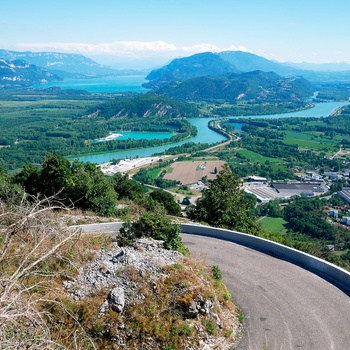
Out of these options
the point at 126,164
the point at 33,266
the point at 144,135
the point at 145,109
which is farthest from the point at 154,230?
the point at 145,109

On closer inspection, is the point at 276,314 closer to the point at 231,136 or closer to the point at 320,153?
the point at 320,153

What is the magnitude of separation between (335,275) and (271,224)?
34563 mm

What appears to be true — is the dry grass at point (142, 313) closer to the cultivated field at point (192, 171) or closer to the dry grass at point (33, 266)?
the dry grass at point (33, 266)

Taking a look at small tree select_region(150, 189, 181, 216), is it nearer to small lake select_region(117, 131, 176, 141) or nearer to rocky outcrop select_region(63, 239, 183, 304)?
rocky outcrop select_region(63, 239, 183, 304)

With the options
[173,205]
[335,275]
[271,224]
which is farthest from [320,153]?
[335,275]

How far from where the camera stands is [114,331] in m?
8.81

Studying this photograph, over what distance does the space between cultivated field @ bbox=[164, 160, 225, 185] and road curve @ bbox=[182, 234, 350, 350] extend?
48.7 m

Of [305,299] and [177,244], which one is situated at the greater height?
[177,244]

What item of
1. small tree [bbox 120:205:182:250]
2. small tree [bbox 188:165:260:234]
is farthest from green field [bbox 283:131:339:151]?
small tree [bbox 120:205:182:250]

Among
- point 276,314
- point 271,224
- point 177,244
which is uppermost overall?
point 177,244

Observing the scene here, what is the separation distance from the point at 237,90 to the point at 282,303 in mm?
180492

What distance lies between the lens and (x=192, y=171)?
68.6m

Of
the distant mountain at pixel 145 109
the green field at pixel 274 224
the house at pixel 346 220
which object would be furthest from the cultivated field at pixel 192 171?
the distant mountain at pixel 145 109

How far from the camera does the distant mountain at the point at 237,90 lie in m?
179
